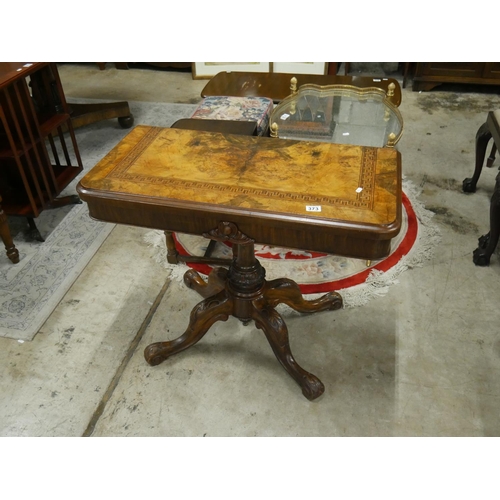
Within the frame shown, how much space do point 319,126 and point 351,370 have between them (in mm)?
1402

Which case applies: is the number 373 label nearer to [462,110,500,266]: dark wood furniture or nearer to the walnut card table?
the walnut card table

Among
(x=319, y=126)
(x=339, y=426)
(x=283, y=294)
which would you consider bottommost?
(x=339, y=426)

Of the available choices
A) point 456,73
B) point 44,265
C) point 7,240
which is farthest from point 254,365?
point 456,73

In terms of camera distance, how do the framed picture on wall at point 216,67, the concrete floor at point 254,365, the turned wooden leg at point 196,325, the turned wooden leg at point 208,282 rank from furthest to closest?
the framed picture on wall at point 216,67
the turned wooden leg at point 208,282
the turned wooden leg at point 196,325
the concrete floor at point 254,365

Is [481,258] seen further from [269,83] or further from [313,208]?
[269,83]

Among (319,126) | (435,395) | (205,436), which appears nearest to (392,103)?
(319,126)

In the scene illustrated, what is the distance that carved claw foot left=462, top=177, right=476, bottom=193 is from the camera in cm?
273

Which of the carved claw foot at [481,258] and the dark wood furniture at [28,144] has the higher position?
the dark wood furniture at [28,144]

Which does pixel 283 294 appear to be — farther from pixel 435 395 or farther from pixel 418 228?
pixel 418 228

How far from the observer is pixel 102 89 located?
4383mm

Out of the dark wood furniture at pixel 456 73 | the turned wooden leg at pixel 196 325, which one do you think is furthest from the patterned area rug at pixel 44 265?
the dark wood furniture at pixel 456 73

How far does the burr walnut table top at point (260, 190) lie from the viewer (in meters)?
1.23

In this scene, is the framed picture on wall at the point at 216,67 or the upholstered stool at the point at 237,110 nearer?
the upholstered stool at the point at 237,110

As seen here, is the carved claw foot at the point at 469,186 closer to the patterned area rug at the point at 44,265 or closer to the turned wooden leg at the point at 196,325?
the turned wooden leg at the point at 196,325
